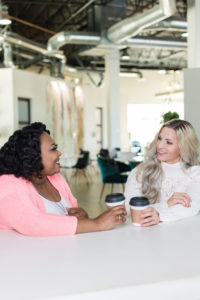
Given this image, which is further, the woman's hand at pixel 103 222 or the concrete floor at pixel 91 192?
the concrete floor at pixel 91 192

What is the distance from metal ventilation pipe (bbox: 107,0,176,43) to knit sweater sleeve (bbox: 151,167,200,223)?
238 inches

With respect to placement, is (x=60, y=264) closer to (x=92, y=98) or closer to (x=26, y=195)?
(x=26, y=195)

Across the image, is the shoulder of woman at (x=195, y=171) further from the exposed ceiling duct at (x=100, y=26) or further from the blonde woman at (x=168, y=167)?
the exposed ceiling duct at (x=100, y=26)

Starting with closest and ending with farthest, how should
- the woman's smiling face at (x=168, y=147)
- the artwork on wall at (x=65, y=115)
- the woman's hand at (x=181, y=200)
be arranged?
1. the woman's hand at (x=181, y=200)
2. the woman's smiling face at (x=168, y=147)
3. the artwork on wall at (x=65, y=115)

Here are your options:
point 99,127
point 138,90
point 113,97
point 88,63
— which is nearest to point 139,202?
point 113,97

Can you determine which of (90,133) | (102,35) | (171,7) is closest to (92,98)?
(90,133)

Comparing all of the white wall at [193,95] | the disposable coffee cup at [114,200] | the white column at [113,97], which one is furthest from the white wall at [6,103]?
the disposable coffee cup at [114,200]

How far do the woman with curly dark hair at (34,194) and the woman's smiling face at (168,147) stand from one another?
2.40 ft

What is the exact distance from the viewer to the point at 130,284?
1202 millimetres

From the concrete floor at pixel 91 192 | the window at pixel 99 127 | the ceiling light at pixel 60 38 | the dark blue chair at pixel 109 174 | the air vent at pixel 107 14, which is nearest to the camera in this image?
the concrete floor at pixel 91 192

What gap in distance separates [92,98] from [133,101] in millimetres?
3580

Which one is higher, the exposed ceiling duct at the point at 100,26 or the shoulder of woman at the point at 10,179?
the exposed ceiling duct at the point at 100,26

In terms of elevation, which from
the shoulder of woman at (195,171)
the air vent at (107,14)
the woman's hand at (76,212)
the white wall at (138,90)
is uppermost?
the air vent at (107,14)

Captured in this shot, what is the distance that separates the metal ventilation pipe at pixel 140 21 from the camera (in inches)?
313
